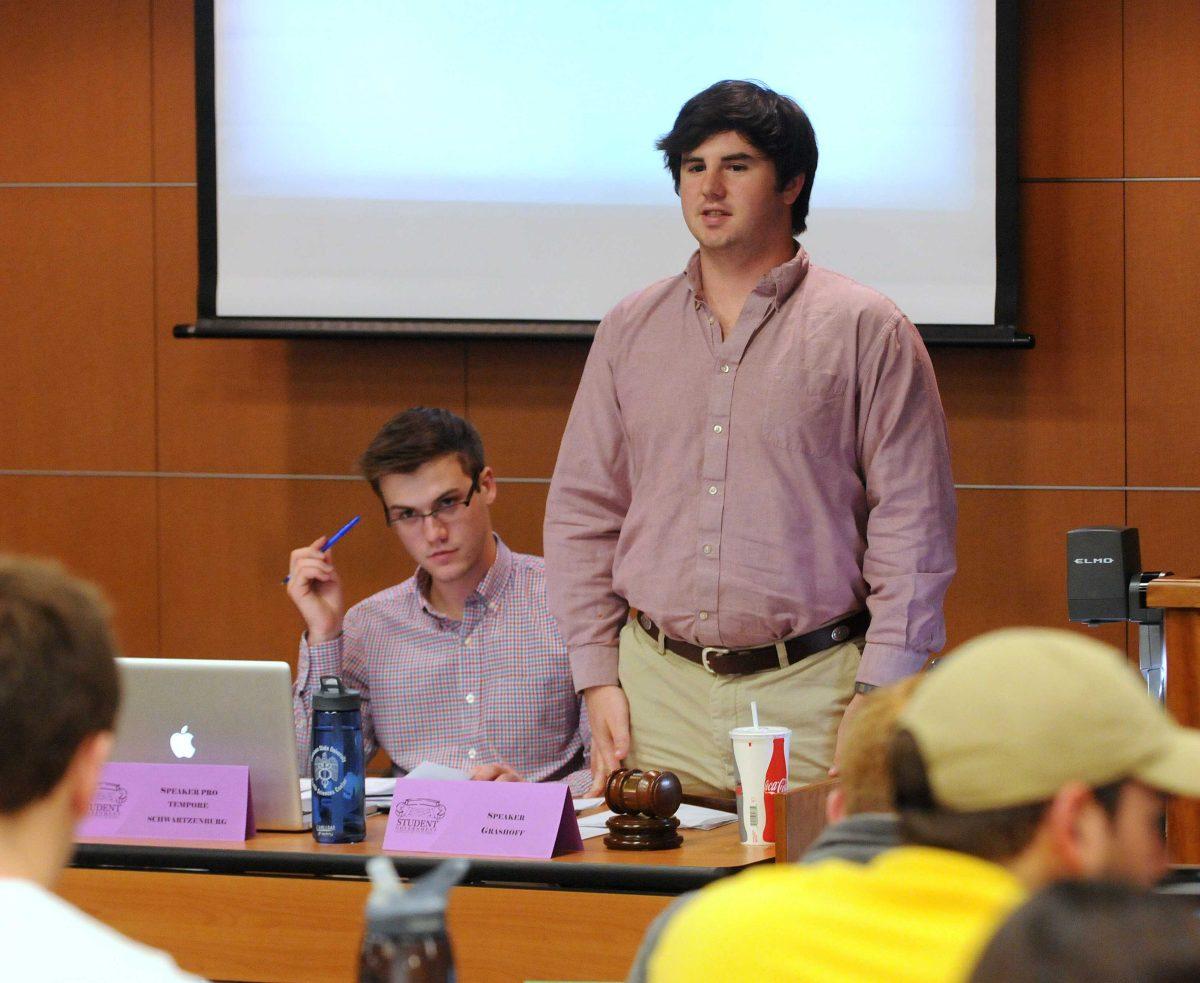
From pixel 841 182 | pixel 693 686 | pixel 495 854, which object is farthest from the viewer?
pixel 841 182

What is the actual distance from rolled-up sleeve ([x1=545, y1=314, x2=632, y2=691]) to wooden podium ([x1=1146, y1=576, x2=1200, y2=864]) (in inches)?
33.7

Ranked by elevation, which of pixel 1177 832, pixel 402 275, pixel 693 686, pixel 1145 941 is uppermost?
pixel 402 275

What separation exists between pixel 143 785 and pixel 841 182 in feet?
7.50

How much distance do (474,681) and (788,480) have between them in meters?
0.70

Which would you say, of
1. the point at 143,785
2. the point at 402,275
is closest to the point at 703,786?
the point at 143,785

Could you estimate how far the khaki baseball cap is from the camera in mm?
1005

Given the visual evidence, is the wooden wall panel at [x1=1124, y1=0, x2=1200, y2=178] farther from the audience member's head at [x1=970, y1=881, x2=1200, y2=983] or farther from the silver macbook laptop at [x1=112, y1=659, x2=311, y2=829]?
the audience member's head at [x1=970, y1=881, x2=1200, y2=983]

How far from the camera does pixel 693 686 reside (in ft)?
8.91

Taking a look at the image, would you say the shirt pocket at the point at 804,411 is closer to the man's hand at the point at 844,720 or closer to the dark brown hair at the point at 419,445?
the man's hand at the point at 844,720

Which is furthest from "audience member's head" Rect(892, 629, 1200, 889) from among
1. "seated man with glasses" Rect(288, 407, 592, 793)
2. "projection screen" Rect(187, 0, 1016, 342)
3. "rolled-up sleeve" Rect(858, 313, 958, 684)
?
"projection screen" Rect(187, 0, 1016, 342)

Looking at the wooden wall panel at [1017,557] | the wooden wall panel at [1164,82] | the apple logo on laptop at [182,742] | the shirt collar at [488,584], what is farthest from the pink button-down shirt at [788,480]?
the wooden wall panel at [1164,82]

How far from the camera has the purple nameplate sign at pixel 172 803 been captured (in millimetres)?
2268

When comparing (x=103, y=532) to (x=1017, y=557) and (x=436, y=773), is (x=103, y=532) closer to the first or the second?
(x=1017, y=557)

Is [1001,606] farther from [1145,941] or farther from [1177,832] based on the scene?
[1145,941]
